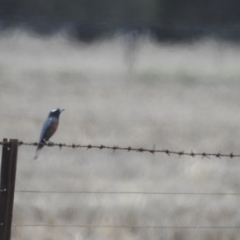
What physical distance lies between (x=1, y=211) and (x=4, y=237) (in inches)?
6.1

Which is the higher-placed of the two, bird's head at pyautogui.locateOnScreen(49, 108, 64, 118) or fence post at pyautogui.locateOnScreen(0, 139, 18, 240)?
bird's head at pyautogui.locateOnScreen(49, 108, 64, 118)

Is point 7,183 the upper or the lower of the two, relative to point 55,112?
lower

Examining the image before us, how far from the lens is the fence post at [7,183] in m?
4.11

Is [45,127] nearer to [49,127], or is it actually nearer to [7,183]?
[49,127]

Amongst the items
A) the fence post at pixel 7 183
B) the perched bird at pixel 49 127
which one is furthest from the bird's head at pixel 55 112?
the fence post at pixel 7 183

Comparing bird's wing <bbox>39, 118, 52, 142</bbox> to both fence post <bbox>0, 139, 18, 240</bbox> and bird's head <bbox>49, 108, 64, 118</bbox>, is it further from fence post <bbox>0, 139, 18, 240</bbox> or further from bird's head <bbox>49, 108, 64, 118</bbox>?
fence post <bbox>0, 139, 18, 240</bbox>

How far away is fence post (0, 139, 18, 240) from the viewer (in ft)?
13.5

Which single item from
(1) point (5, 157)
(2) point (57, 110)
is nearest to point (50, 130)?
(2) point (57, 110)

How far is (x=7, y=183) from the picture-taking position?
414cm

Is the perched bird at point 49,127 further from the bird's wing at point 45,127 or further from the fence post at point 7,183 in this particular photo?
the fence post at point 7,183

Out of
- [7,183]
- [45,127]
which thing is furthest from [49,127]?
[7,183]

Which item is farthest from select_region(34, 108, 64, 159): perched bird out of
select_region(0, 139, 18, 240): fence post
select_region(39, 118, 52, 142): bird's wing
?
select_region(0, 139, 18, 240): fence post

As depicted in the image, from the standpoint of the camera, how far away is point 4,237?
414cm

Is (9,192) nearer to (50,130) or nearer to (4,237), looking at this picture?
(4,237)
